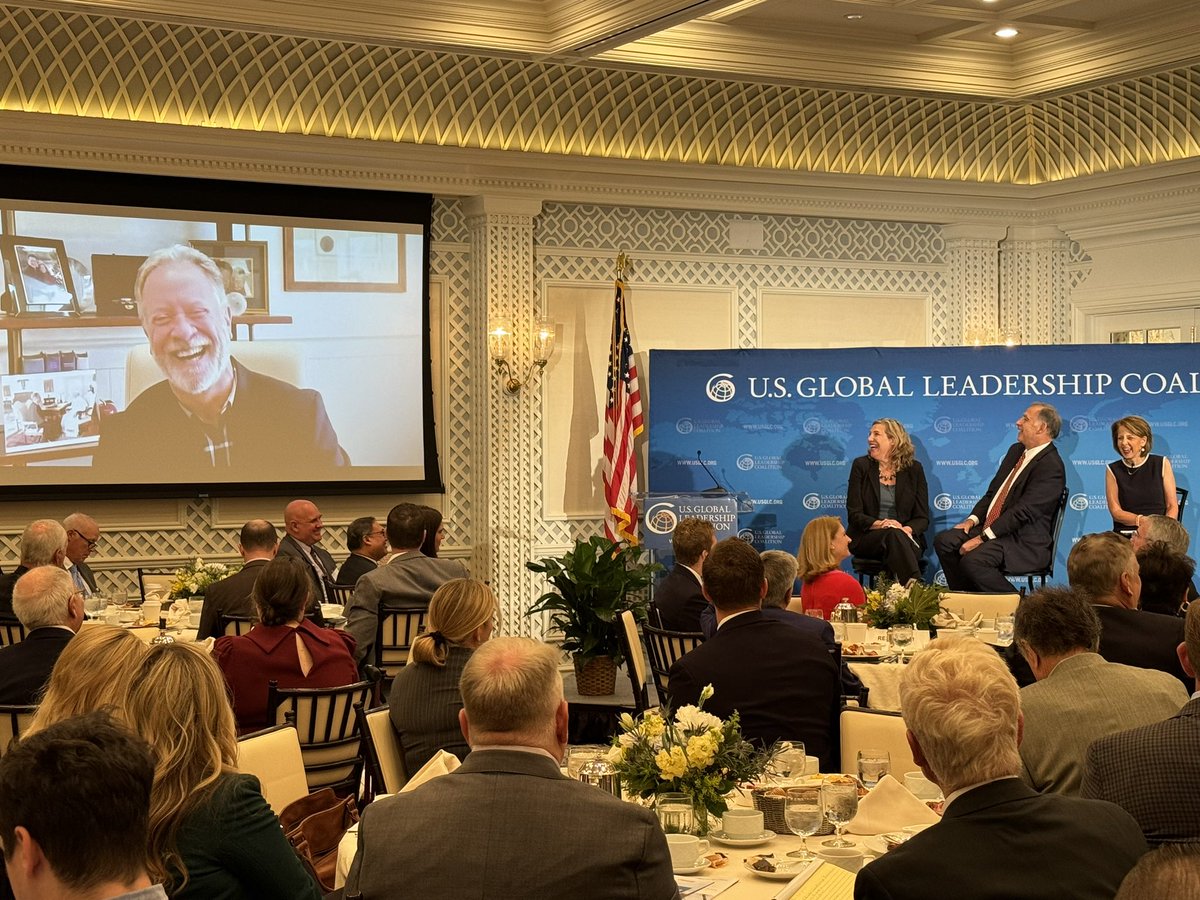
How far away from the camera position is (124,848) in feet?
6.40

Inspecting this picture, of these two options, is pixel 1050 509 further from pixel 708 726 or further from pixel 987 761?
pixel 987 761

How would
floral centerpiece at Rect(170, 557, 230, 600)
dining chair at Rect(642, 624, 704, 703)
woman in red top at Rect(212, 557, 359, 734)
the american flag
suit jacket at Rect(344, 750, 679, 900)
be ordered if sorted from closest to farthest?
suit jacket at Rect(344, 750, 679, 900)
woman in red top at Rect(212, 557, 359, 734)
dining chair at Rect(642, 624, 704, 703)
floral centerpiece at Rect(170, 557, 230, 600)
the american flag

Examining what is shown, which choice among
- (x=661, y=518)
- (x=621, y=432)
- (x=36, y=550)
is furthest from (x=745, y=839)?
(x=621, y=432)

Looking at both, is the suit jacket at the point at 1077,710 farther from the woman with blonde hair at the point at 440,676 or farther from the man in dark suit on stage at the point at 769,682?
the woman with blonde hair at the point at 440,676

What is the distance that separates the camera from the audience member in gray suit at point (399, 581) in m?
7.18

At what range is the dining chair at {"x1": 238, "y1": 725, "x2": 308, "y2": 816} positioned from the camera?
387 cm

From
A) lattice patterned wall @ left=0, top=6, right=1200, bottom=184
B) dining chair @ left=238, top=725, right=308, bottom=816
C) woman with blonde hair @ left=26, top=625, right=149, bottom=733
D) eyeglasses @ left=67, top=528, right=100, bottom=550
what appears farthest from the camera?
lattice patterned wall @ left=0, top=6, right=1200, bottom=184

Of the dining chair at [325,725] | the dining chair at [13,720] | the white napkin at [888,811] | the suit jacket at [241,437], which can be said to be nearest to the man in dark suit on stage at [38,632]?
the dining chair at [13,720]

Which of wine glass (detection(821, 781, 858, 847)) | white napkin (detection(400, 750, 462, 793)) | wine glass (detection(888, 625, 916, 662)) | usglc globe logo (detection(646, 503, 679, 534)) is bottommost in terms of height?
wine glass (detection(888, 625, 916, 662))

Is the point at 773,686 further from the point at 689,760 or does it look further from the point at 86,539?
the point at 86,539

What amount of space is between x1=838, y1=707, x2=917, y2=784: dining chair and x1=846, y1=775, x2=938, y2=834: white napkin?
71cm

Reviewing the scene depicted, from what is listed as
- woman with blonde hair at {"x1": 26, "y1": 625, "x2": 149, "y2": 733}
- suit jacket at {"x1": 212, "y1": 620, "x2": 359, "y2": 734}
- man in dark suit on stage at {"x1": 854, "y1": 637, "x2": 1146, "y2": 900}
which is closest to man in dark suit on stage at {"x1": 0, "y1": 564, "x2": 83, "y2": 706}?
suit jacket at {"x1": 212, "y1": 620, "x2": 359, "y2": 734}

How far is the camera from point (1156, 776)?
2.96 m

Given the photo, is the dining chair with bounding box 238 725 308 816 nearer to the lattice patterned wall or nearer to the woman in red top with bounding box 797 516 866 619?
the woman in red top with bounding box 797 516 866 619
